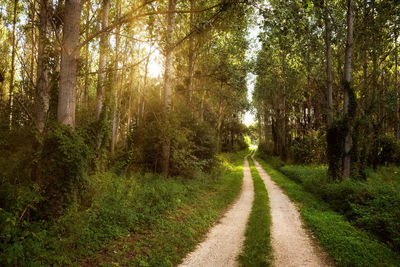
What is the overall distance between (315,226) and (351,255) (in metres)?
1.96

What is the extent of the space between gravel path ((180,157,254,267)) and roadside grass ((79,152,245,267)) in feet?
0.92

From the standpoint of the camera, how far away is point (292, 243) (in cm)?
624

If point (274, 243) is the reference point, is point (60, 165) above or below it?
above

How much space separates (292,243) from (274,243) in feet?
1.91

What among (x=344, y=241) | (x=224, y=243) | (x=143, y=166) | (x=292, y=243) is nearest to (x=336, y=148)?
(x=344, y=241)

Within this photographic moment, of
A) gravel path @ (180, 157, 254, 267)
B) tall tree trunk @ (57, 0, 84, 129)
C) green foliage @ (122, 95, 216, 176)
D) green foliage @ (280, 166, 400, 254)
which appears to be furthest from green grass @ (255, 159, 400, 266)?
tall tree trunk @ (57, 0, 84, 129)

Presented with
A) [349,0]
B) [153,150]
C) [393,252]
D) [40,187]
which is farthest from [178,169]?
[349,0]

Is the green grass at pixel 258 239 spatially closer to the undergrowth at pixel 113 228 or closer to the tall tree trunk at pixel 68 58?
the undergrowth at pixel 113 228

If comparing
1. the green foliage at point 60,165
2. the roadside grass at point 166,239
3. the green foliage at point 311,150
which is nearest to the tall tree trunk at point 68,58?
the green foliage at point 60,165

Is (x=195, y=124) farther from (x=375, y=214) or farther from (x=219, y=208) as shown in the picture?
(x=375, y=214)

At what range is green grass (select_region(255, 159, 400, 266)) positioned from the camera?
17.1ft

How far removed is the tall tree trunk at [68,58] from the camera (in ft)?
15.2

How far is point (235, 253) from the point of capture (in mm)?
5660

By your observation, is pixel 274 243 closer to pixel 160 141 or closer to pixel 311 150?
pixel 160 141
